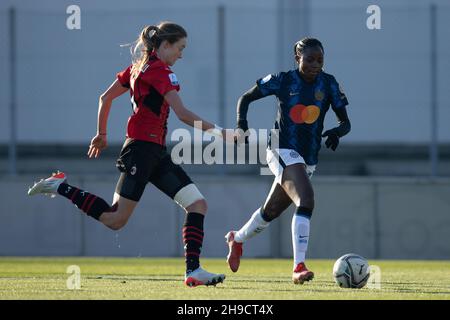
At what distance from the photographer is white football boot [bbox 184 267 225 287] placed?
7688 mm

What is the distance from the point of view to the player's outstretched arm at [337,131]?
344 inches

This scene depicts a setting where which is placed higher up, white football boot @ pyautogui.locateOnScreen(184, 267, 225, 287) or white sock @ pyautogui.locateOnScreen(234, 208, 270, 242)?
white sock @ pyautogui.locateOnScreen(234, 208, 270, 242)

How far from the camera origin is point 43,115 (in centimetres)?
1661

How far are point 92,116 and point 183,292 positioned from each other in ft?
32.7

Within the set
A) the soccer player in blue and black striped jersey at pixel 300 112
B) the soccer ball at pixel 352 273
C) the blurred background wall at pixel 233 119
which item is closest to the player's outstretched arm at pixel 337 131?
the soccer player in blue and black striped jersey at pixel 300 112

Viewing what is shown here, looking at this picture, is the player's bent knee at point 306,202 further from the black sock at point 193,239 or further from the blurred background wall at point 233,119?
the blurred background wall at point 233,119

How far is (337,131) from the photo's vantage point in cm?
885

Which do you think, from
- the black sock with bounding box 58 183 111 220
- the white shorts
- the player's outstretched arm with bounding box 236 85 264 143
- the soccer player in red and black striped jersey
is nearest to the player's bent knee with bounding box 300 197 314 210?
the white shorts

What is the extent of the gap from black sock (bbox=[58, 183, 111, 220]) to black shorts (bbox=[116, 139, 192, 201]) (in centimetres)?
24

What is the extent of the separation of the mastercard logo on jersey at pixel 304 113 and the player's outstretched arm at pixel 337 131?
0.54ft

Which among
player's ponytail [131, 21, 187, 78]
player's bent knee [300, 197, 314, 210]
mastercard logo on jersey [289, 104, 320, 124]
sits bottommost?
player's bent knee [300, 197, 314, 210]

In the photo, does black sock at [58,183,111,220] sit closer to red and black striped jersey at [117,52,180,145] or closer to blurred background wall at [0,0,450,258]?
red and black striped jersey at [117,52,180,145]
